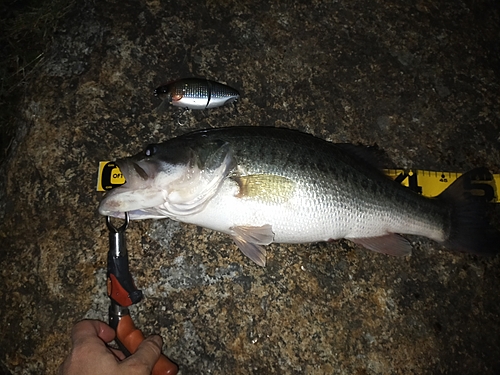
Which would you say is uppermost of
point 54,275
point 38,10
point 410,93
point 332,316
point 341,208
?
point 38,10

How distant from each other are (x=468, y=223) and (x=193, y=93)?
→ 210 centimetres

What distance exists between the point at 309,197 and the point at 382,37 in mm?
1789

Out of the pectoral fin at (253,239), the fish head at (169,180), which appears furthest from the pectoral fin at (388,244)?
the fish head at (169,180)

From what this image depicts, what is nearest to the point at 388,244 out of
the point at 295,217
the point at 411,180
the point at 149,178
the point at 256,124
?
the point at 411,180

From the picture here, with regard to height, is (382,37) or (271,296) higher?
(382,37)

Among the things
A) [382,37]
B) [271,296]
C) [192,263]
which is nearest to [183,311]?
[192,263]

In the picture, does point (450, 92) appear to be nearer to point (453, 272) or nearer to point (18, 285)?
point (453, 272)

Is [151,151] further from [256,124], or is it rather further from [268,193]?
[256,124]

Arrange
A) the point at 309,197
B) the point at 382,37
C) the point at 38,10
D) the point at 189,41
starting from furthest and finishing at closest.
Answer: the point at 38,10 < the point at 382,37 < the point at 189,41 < the point at 309,197

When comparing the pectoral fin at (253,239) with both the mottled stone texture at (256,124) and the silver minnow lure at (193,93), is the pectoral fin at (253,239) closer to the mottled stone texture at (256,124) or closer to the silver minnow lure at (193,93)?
the mottled stone texture at (256,124)

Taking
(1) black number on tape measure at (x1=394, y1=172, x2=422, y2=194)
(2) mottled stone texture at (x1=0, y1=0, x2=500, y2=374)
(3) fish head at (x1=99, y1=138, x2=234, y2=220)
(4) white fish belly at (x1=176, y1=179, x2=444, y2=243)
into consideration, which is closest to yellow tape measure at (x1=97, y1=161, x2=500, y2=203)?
(1) black number on tape measure at (x1=394, y1=172, x2=422, y2=194)

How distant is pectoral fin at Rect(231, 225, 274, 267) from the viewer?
235 centimetres

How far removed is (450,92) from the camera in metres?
3.25

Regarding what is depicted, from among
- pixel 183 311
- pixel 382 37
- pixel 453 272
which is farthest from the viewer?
pixel 382 37
